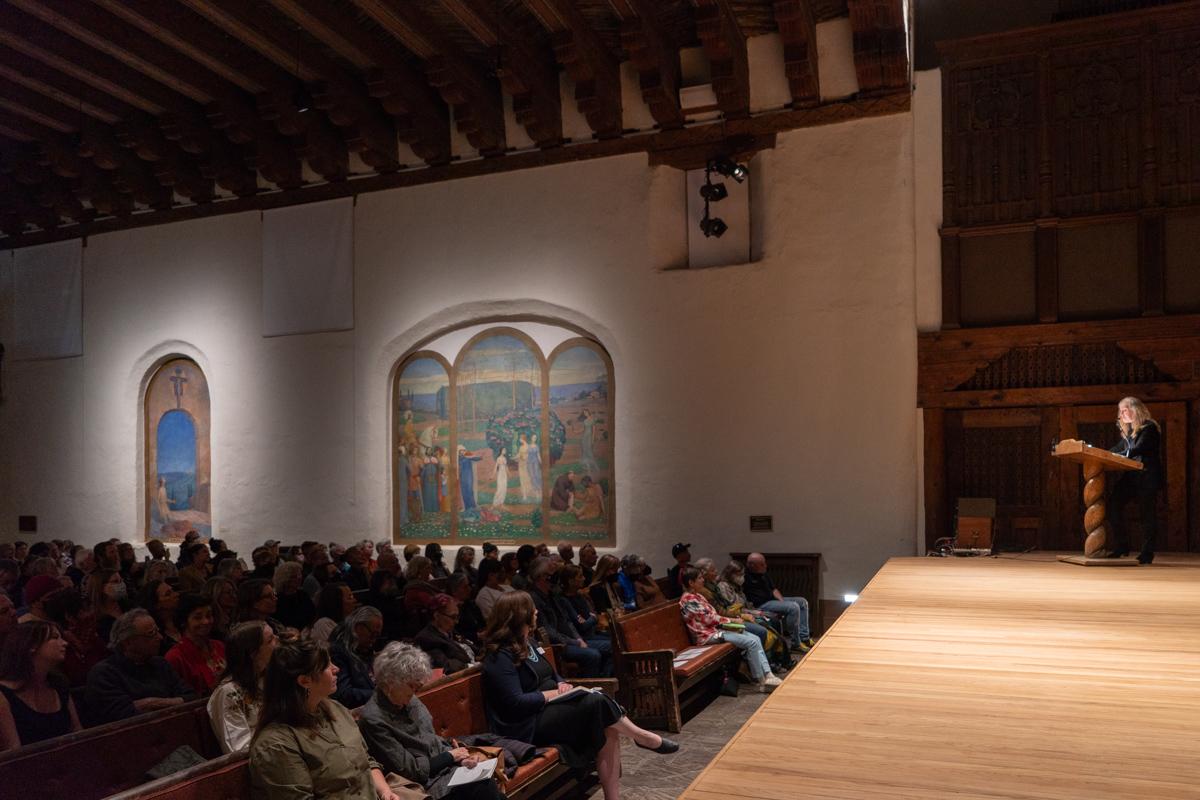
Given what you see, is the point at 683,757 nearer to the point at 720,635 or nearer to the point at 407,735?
the point at 720,635

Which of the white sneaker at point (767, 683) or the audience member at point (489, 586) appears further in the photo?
the white sneaker at point (767, 683)

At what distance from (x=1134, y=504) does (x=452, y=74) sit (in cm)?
864

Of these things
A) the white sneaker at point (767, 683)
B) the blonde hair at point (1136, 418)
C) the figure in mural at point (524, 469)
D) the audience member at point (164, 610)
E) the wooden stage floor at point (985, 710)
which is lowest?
the white sneaker at point (767, 683)

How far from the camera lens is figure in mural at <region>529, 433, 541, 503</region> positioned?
11984 millimetres

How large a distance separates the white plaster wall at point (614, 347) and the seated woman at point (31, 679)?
774 cm

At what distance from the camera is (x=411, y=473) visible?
1266 centimetres

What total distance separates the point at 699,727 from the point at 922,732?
4.51 meters

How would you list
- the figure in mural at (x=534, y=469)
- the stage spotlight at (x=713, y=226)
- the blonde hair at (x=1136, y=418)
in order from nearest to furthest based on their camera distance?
the blonde hair at (x=1136, y=418)
the stage spotlight at (x=713, y=226)
the figure in mural at (x=534, y=469)

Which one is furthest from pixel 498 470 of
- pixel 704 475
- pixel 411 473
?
pixel 704 475

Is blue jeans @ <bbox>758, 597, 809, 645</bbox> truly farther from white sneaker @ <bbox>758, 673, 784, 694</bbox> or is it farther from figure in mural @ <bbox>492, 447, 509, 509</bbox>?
→ figure in mural @ <bbox>492, 447, 509, 509</bbox>

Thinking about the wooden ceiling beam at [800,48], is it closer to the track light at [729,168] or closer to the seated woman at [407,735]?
the track light at [729,168]

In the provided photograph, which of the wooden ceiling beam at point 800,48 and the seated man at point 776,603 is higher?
the wooden ceiling beam at point 800,48

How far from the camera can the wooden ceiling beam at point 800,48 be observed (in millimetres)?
9883

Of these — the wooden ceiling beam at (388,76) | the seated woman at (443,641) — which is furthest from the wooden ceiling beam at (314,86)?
the seated woman at (443,641)
